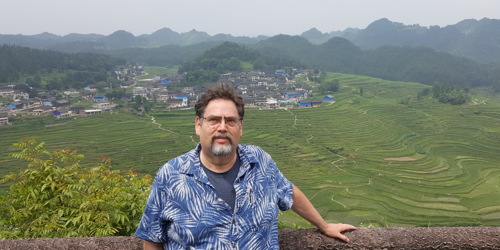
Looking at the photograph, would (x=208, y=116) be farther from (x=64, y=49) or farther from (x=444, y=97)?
(x=64, y=49)

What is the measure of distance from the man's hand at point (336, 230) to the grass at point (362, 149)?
31.6 ft

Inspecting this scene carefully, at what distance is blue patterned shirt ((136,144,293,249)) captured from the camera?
1.24m

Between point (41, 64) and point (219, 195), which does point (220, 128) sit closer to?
point (219, 195)

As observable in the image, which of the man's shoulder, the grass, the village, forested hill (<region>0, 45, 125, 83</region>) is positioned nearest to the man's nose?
the man's shoulder

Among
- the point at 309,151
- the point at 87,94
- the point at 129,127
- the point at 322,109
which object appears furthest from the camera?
the point at 87,94

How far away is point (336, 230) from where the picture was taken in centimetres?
143

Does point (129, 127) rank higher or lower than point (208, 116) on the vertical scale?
lower

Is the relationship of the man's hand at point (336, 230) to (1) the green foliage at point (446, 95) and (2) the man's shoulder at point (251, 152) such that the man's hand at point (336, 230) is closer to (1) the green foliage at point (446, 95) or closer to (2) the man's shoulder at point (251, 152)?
(2) the man's shoulder at point (251, 152)

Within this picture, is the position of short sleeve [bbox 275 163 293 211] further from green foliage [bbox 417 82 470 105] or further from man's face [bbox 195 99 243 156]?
green foliage [bbox 417 82 470 105]

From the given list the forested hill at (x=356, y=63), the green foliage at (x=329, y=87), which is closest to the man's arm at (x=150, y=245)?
the green foliage at (x=329, y=87)

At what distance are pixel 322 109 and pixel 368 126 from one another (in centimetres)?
618

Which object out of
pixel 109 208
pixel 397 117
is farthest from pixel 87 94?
pixel 109 208

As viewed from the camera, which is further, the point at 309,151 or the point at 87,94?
the point at 87,94

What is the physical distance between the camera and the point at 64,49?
93312 mm
